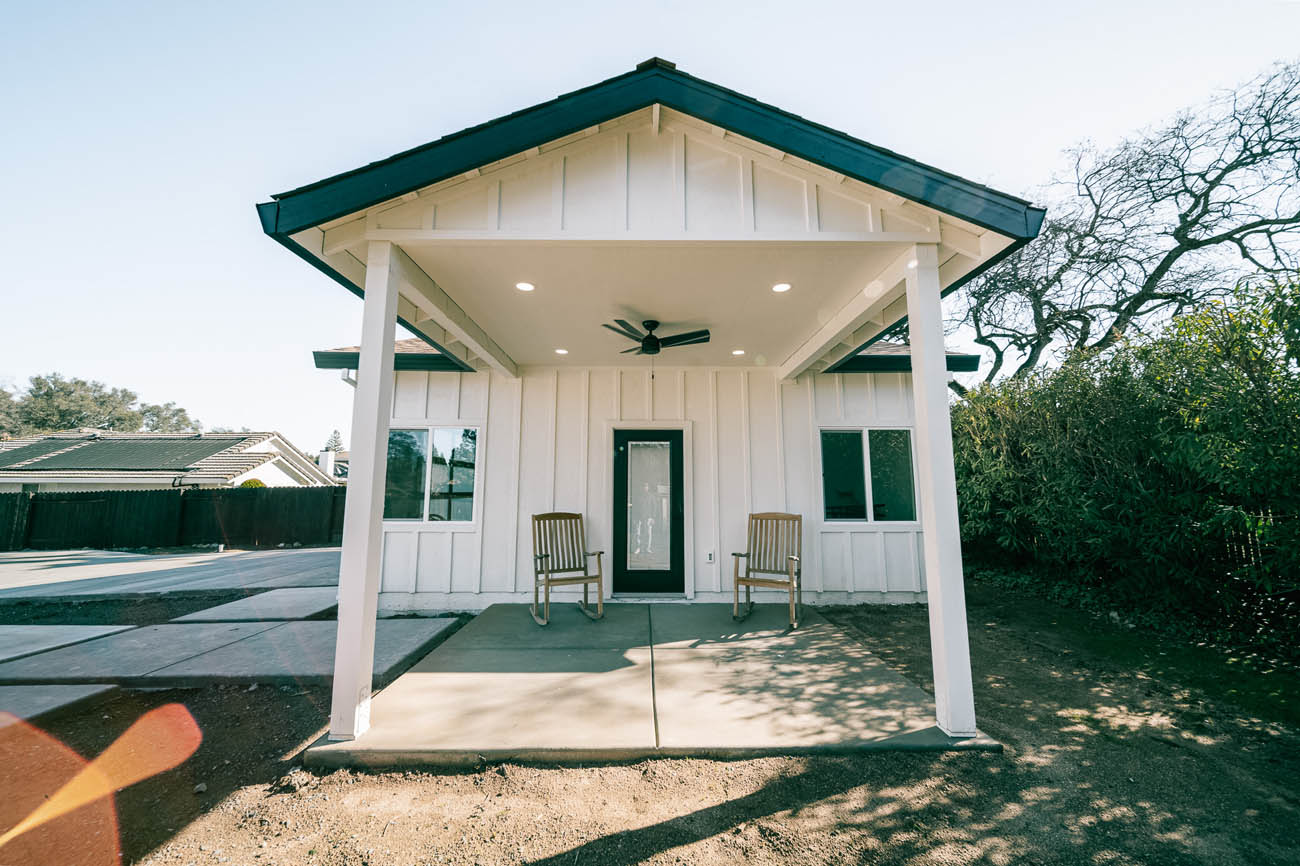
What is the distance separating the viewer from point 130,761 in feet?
7.43

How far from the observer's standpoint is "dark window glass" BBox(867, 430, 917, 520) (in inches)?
217

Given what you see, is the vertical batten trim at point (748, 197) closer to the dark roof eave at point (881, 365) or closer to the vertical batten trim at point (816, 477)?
the dark roof eave at point (881, 365)

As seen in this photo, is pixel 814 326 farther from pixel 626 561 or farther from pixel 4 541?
pixel 4 541

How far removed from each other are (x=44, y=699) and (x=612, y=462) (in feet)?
13.6

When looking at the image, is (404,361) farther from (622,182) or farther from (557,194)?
(622,182)

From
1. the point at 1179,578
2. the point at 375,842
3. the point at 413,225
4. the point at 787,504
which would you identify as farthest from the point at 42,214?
the point at 1179,578

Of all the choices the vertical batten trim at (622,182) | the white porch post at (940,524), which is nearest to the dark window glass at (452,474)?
the vertical batten trim at (622,182)

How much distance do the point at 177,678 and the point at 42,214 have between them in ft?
25.2

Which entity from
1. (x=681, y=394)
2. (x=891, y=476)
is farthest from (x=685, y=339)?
(x=891, y=476)

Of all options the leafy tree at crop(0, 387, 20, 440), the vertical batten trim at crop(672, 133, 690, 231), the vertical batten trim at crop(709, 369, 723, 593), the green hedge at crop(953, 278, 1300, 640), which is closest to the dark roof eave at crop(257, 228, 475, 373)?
the vertical batten trim at crop(672, 133, 690, 231)

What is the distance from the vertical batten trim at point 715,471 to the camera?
209 inches

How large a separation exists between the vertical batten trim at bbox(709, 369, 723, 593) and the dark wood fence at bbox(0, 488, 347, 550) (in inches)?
419

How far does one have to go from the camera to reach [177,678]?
3.18m

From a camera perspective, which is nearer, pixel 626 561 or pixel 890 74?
pixel 890 74
